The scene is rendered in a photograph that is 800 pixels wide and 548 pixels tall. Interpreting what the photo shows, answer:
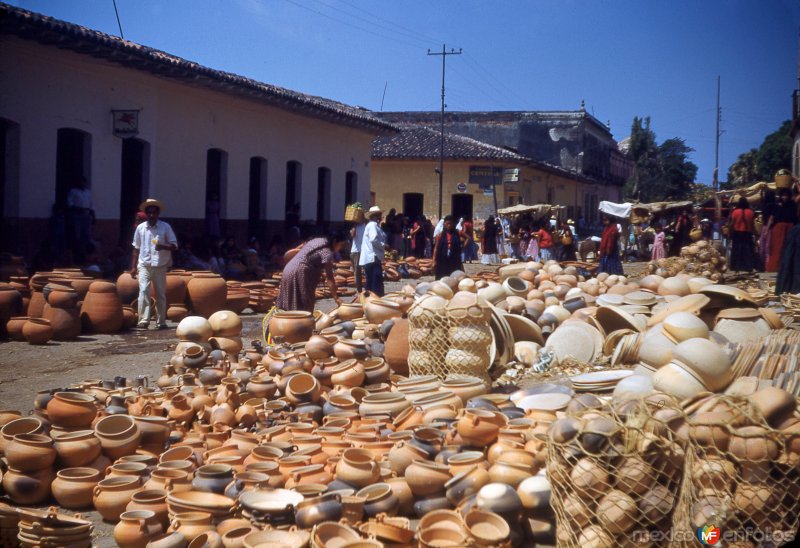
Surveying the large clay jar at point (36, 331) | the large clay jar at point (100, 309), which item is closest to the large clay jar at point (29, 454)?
the large clay jar at point (36, 331)

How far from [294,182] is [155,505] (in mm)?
18846

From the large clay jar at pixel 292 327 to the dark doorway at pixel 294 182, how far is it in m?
14.7

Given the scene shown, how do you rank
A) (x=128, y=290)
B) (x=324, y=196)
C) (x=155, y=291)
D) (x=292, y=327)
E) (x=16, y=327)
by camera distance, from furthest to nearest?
1. (x=324, y=196)
2. (x=128, y=290)
3. (x=155, y=291)
4. (x=16, y=327)
5. (x=292, y=327)

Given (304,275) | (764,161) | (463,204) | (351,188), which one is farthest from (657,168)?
(304,275)

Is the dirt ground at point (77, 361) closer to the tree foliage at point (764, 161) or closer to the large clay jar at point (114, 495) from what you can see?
the large clay jar at point (114, 495)

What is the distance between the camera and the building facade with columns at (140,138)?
12.9 metres

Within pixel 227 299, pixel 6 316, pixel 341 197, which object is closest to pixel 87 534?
pixel 6 316

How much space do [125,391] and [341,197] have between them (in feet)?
62.6

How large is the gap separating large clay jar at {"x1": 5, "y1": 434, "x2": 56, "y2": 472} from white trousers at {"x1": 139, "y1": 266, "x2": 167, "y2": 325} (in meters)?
6.22

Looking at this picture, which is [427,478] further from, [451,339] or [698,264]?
[698,264]

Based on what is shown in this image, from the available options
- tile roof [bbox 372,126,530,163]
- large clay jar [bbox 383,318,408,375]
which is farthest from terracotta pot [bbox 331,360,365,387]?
tile roof [bbox 372,126,530,163]

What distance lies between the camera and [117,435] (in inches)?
206

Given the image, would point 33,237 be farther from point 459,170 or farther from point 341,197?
point 459,170

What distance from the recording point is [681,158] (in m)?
65.8
